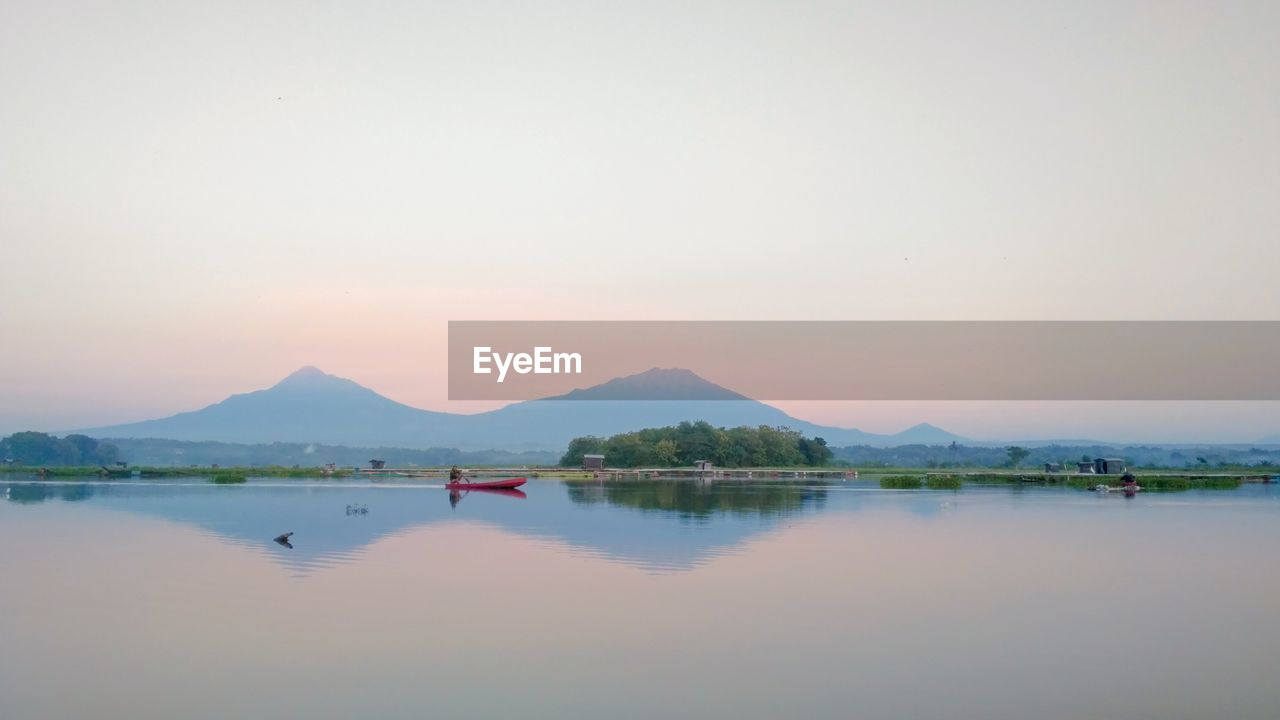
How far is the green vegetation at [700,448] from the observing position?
91.2 meters

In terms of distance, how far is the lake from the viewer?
371 inches

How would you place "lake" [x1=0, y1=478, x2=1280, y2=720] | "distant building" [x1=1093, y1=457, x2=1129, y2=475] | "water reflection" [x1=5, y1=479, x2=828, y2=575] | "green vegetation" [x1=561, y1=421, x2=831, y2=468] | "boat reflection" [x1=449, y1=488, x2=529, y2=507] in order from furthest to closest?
"green vegetation" [x1=561, y1=421, x2=831, y2=468] → "distant building" [x1=1093, y1=457, x2=1129, y2=475] → "boat reflection" [x1=449, y1=488, x2=529, y2=507] → "water reflection" [x1=5, y1=479, x2=828, y2=575] → "lake" [x1=0, y1=478, x2=1280, y2=720]

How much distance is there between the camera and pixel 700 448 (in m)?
94.1

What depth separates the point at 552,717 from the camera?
8.74 metres

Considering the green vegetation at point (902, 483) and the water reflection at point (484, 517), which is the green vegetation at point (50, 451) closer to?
the water reflection at point (484, 517)

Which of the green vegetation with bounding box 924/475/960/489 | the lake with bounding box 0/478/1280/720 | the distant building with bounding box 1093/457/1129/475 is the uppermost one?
the distant building with bounding box 1093/457/1129/475

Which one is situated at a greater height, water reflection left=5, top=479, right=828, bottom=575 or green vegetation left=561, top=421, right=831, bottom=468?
green vegetation left=561, top=421, right=831, bottom=468

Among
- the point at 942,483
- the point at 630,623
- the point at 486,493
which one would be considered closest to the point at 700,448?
the point at 942,483

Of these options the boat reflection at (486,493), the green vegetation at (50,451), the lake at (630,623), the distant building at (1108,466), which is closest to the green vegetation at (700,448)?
the distant building at (1108,466)

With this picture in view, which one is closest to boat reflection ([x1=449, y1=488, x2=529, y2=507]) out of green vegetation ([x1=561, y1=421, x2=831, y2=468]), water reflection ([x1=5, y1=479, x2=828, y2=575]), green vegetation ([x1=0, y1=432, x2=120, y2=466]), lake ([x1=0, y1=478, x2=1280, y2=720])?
water reflection ([x1=5, y1=479, x2=828, y2=575])

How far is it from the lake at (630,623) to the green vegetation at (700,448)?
65.0 metres

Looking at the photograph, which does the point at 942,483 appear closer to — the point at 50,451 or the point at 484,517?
the point at 484,517

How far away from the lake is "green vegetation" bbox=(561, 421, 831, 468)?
65015mm

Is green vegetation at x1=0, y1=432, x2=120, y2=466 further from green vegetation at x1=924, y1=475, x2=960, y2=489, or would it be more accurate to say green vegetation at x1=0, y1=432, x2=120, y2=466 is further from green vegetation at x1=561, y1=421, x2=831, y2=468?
green vegetation at x1=924, y1=475, x2=960, y2=489
